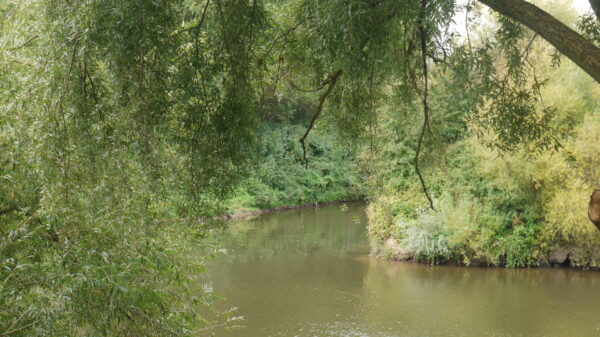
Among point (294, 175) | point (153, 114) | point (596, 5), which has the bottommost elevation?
point (153, 114)

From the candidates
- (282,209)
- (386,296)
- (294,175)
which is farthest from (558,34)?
(294,175)

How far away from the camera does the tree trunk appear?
3295 millimetres

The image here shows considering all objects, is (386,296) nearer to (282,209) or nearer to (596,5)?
(596,5)

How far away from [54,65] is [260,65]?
63.3 inches

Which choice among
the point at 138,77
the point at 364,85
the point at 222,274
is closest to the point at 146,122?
the point at 138,77

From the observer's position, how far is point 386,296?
456 inches

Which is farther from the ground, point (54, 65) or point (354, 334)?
point (54, 65)

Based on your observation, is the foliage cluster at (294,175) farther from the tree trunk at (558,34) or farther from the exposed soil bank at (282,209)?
the tree trunk at (558,34)

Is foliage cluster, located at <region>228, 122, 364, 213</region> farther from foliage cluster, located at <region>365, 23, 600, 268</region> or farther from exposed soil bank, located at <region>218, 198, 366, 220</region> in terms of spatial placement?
foliage cluster, located at <region>365, 23, 600, 268</region>

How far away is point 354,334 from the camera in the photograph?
31.0ft

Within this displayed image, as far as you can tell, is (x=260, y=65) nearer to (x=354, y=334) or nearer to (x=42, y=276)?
(x=42, y=276)

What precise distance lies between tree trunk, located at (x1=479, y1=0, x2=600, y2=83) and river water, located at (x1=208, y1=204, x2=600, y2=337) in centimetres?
623

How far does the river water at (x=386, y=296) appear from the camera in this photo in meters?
9.77

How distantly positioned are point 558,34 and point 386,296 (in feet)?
29.1
